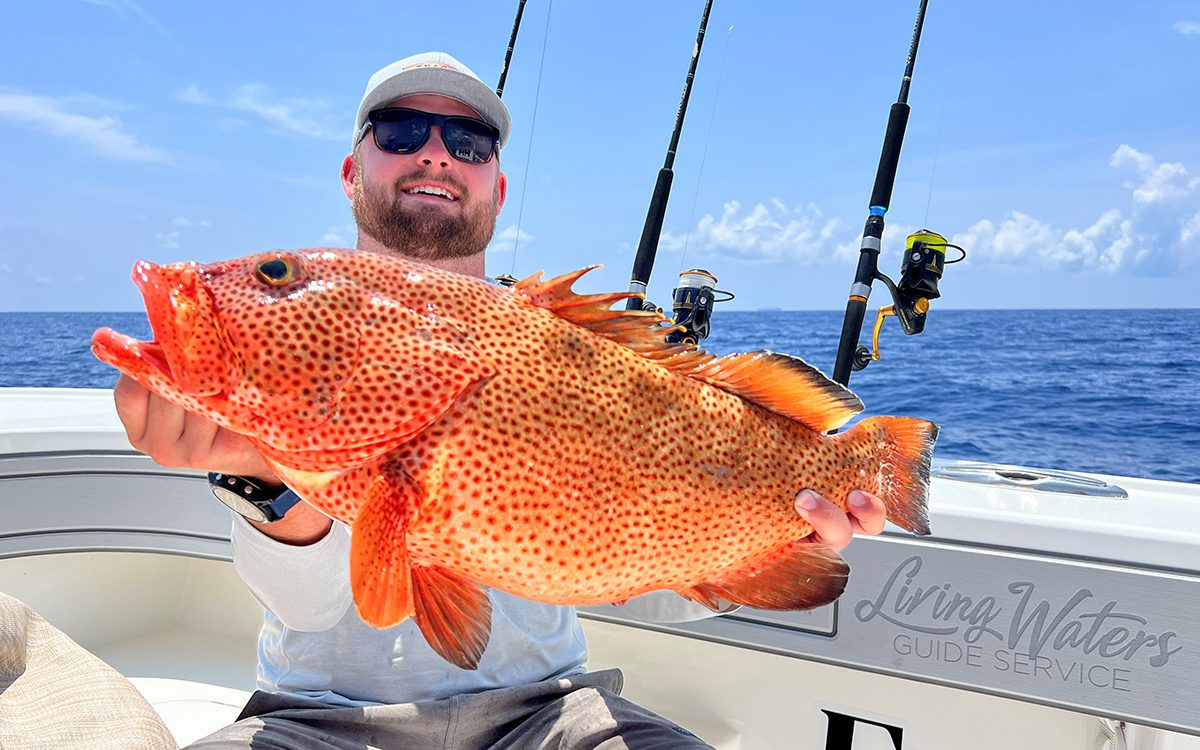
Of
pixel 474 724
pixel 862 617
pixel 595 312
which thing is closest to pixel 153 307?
pixel 595 312

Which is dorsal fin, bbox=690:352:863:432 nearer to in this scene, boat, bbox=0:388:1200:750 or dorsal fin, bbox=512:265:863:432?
dorsal fin, bbox=512:265:863:432

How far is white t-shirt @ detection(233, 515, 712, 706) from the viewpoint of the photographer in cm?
192

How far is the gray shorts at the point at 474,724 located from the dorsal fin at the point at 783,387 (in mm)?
986

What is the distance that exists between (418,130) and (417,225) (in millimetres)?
300

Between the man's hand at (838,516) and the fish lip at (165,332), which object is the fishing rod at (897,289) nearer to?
the man's hand at (838,516)

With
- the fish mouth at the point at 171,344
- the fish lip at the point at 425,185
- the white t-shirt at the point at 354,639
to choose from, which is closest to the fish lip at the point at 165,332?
the fish mouth at the point at 171,344

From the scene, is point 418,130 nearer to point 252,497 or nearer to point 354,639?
point 252,497

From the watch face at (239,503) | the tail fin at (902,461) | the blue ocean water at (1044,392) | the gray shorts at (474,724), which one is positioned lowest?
the gray shorts at (474,724)

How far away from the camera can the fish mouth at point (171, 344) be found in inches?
44.3

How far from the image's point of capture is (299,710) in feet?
6.77

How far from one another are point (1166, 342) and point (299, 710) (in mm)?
40723

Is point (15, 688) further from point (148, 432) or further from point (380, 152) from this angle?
point (380, 152)

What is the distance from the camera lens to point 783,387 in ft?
5.03

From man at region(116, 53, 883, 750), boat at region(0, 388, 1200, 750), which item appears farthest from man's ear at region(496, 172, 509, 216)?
boat at region(0, 388, 1200, 750)
